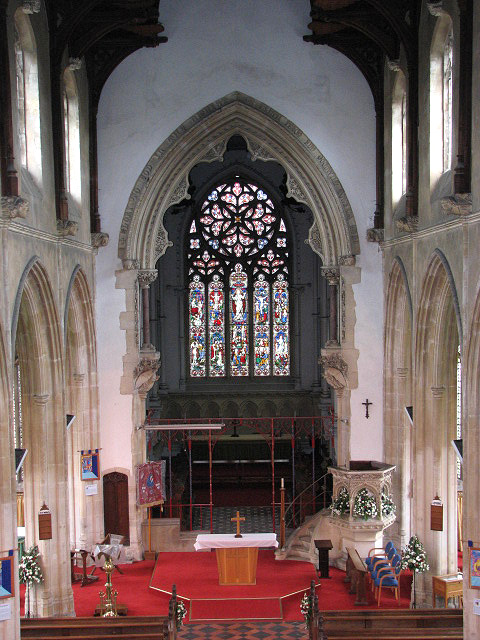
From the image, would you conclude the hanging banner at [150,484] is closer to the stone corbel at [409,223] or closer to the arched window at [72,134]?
the arched window at [72,134]

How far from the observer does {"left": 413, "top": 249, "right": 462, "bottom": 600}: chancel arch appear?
14047mm

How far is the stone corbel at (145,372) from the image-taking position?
17578 mm

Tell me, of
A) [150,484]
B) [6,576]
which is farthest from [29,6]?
[150,484]

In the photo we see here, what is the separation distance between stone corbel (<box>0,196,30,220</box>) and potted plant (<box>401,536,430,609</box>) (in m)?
8.24

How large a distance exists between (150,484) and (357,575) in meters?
A: 4.99

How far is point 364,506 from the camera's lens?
15.2 m

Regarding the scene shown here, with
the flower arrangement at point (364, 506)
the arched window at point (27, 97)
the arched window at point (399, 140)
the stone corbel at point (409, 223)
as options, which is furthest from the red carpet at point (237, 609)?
the arched window at point (399, 140)

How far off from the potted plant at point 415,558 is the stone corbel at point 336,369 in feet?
13.1

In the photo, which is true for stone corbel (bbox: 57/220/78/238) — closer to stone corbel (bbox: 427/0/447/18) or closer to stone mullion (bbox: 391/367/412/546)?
stone corbel (bbox: 427/0/447/18)

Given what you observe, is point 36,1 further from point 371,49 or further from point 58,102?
point 371,49

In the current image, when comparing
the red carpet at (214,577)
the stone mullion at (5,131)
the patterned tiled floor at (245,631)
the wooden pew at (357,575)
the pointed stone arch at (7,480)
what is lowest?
the patterned tiled floor at (245,631)

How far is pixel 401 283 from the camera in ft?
54.1

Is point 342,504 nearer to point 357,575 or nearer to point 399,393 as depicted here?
point 357,575

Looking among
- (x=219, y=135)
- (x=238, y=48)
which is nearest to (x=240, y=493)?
(x=219, y=135)
